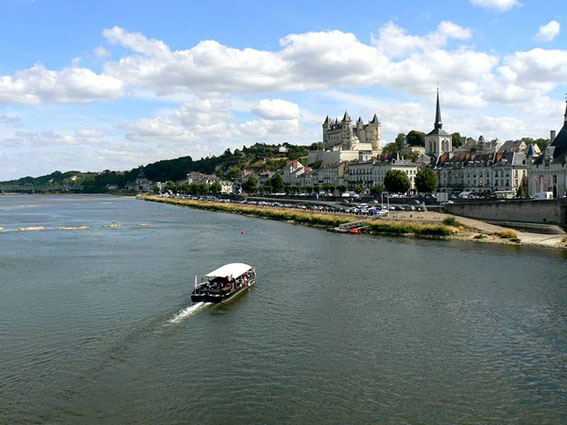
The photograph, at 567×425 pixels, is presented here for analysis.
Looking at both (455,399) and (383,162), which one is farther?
(383,162)

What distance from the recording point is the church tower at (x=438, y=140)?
400ft

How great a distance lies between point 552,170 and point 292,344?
51.6 metres

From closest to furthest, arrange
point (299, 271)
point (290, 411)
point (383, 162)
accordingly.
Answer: point (290, 411) → point (299, 271) → point (383, 162)

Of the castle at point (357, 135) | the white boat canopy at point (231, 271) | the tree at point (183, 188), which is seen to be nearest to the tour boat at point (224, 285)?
the white boat canopy at point (231, 271)

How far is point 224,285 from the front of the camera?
27.9m

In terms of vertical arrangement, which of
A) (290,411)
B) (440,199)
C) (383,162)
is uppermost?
(383,162)

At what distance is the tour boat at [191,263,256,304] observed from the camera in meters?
26.5

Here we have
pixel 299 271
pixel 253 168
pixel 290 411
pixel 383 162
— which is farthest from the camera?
pixel 253 168

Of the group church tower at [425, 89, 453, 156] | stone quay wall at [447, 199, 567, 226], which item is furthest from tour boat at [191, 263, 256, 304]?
church tower at [425, 89, 453, 156]

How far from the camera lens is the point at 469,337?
21406 millimetres

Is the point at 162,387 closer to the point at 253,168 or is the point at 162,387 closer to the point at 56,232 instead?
Answer: the point at 56,232

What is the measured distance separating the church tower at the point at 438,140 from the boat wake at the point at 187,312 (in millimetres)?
104653

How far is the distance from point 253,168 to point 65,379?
18174cm

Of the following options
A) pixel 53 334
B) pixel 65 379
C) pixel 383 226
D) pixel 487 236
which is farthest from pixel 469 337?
pixel 383 226
